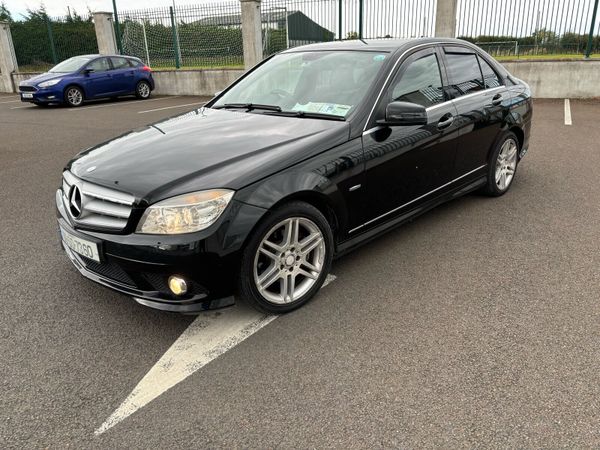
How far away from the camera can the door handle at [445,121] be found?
393 cm

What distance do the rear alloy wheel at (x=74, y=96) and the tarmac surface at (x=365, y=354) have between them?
38.4 ft

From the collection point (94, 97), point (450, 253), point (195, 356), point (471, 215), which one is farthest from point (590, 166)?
point (94, 97)

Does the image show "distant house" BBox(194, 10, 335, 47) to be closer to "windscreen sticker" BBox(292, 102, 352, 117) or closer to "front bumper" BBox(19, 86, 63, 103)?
"front bumper" BBox(19, 86, 63, 103)

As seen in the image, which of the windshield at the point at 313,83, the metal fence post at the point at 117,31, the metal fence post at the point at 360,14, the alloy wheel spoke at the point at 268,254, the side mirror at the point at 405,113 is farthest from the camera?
the metal fence post at the point at 117,31

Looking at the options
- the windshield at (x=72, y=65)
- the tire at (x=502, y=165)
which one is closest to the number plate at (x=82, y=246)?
the tire at (x=502, y=165)

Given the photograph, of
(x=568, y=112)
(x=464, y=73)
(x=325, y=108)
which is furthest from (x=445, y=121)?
(x=568, y=112)

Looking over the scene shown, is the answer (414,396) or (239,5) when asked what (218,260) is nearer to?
(414,396)

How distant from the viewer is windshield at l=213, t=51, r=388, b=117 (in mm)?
3543

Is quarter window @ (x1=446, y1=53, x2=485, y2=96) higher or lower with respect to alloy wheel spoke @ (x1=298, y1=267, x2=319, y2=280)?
higher

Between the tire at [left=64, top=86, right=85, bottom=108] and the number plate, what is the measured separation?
1316 cm

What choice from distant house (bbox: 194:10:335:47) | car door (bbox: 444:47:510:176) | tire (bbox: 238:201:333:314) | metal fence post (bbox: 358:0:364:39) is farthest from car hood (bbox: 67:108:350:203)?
distant house (bbox: 194:10:335:47)

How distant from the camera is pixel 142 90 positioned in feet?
53.7

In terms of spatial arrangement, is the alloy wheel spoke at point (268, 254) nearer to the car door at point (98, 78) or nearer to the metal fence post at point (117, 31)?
the car door at point (98, 78)

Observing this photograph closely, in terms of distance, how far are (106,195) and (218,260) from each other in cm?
78
